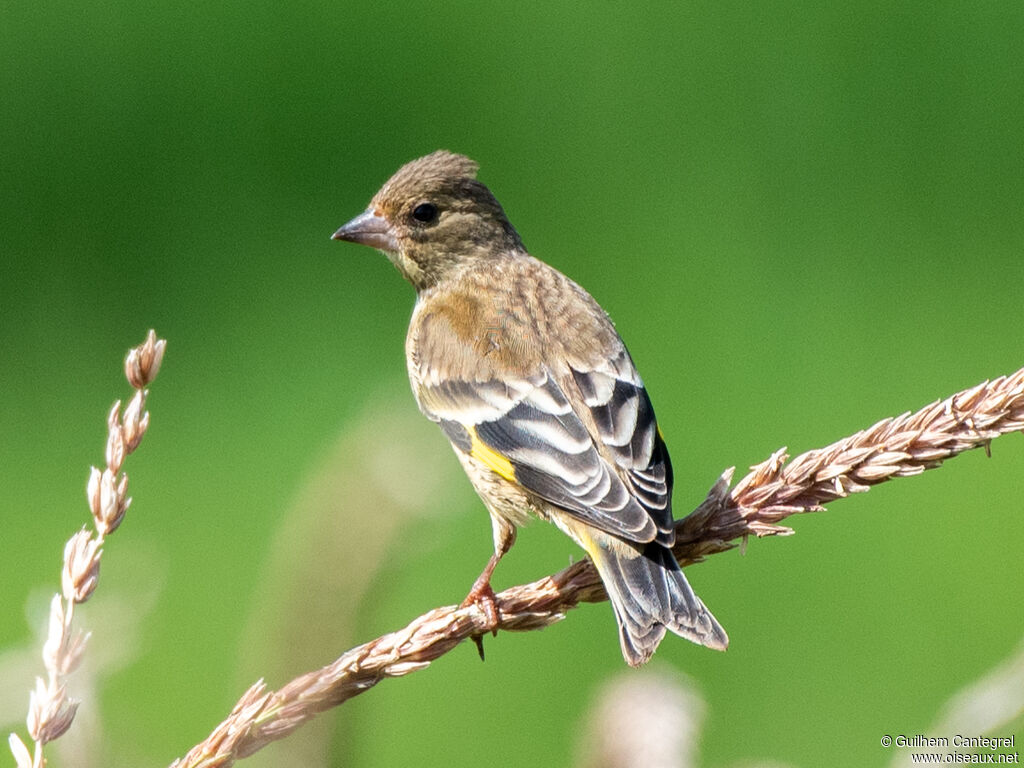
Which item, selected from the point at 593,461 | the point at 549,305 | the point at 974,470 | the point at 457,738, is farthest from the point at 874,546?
the point at 593,461

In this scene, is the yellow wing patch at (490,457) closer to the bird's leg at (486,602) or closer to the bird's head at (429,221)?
the bird's leg at (486,602)

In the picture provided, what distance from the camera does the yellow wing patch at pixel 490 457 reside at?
346 cm

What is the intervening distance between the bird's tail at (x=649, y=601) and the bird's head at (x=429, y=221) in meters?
1.49

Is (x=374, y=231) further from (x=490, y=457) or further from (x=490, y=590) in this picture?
(x=490, y=590)

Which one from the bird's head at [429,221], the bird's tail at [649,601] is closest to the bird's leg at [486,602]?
the bird's tail at [649,601]

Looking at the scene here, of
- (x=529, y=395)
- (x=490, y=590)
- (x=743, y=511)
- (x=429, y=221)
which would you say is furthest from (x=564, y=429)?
(x=429, y=221)

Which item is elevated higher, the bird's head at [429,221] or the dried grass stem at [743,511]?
the bird's head at [429,221]

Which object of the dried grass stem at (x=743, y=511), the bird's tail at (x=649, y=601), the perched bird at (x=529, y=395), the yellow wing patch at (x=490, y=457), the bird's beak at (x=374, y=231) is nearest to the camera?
the dried grass stem at (x=743, y=511)

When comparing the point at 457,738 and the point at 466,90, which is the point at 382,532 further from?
the point at 466,90

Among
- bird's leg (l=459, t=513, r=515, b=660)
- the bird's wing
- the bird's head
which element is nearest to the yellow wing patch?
the bird's wing

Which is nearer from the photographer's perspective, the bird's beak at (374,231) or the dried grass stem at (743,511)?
the dried grass stem at (743,511)

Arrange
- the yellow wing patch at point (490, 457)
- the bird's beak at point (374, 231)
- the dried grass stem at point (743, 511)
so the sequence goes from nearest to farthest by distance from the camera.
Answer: the dried grass stem at point (743, 511), the yellow wing patch at point (490, 457), the bird's beak at point (374, 231)

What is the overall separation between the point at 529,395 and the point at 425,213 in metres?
1.03

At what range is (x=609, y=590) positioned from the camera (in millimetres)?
2973
